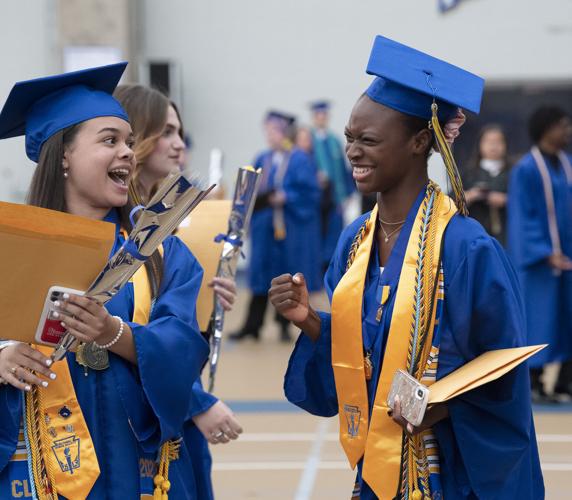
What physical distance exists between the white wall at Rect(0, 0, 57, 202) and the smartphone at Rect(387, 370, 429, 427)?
15.7m

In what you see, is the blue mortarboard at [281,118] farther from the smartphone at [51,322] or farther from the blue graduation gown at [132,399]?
the smartphone at [51,322]

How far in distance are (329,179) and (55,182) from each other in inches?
459

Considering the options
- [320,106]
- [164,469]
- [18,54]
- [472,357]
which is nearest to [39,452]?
[164,469]

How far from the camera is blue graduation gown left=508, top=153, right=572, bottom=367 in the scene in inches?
331

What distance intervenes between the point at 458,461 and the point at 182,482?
0.85 meters

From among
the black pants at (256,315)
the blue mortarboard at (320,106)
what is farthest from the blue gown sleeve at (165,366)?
the blue mortarboard at (320,106)

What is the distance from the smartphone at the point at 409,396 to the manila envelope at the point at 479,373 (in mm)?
24

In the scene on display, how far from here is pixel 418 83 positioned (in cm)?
329

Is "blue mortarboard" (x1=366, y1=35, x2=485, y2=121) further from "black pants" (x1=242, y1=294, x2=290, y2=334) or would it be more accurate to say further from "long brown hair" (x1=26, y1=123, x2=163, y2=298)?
"black pants" (x1=242, y1=294, x2=290, y2=334)

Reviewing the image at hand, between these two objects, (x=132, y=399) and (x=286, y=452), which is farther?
(x=286, y=452)

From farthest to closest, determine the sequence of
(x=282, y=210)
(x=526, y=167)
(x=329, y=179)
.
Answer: (x=329, y=179)
(x=282, y=210)
(x=526, y=167)

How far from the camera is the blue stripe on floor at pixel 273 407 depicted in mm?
8328

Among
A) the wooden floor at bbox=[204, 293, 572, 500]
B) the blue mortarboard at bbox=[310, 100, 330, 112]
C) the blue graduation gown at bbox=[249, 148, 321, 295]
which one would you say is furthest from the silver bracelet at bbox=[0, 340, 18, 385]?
the blue mortarboard at bbox=[310, 100, 330, 112]

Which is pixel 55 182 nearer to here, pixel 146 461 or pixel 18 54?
pixel 146 461
